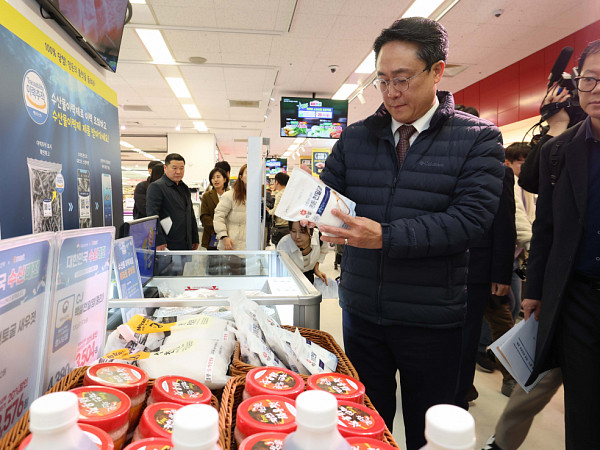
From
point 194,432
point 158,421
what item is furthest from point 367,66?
point 194,432

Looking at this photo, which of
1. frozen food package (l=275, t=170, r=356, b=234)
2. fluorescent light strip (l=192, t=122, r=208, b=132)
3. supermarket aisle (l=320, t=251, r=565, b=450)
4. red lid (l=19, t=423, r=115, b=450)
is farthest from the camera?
fluorescent light strip (l=192, t=122, r=208, b=132)

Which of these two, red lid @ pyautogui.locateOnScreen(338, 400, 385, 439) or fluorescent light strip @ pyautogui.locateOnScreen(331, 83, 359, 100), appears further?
fluorescent light strip @ pyautogui.locateOnScreen(331, 83, 359, 100)

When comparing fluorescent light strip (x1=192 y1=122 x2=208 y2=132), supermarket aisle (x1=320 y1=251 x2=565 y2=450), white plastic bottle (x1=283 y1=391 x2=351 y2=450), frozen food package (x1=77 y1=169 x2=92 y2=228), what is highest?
fluorescent light strip (x1=192 y1=122 x2=208 y2=132)

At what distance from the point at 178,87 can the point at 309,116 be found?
271 centimetres

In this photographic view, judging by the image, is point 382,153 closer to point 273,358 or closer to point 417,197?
point 417,197

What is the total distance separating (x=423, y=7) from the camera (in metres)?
4.57

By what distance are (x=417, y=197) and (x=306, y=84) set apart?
22.3 ft

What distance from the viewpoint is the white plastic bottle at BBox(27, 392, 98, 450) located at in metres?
0.39

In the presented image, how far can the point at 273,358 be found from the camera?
36.7 inches

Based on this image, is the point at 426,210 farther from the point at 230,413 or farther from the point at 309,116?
the point at 309,116

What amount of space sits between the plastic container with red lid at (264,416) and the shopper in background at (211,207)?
4186mm

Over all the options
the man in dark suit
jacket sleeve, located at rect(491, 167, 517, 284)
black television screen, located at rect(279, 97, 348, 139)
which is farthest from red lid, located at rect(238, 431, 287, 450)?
black television screen, located at rect(279, 97, 348, 139)

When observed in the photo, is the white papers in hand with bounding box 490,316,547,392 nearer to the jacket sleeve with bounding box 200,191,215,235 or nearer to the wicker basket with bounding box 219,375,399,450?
the wicker basket with bounding box 219,375,399,450

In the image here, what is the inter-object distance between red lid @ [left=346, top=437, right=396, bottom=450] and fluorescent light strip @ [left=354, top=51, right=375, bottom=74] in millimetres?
6219
